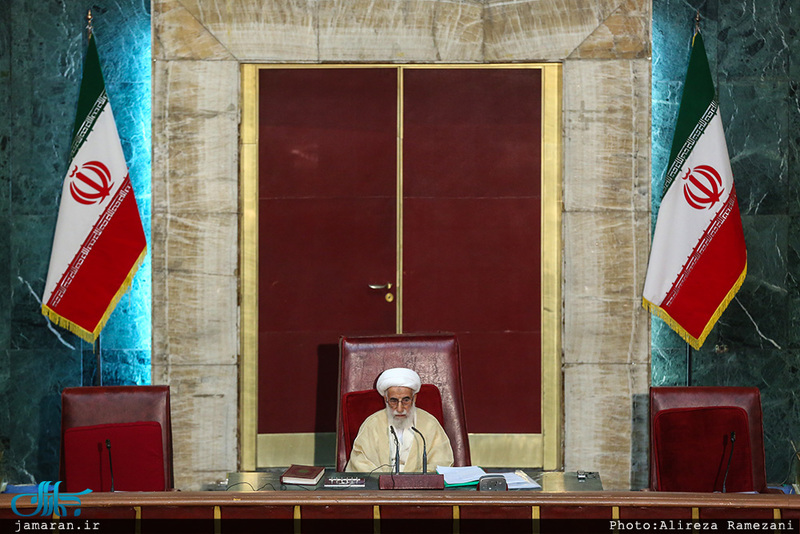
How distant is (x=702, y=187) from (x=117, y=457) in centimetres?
351

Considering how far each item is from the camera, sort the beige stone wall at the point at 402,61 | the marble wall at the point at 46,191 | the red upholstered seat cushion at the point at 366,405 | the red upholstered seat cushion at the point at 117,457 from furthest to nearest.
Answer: the marble wall at the point at 46,191 < the beige stone wall at the point at 402,61 < the red upholstered seat cushion at the point at 366,405 < the red upholstered seat cushion at the point at 117,457

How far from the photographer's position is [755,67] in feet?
18.4

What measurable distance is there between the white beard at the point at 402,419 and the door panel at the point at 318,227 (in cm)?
153

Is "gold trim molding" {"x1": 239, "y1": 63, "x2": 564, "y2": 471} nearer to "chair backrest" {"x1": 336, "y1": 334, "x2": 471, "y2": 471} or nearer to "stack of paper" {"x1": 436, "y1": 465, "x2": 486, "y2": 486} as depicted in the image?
"chair backrest" {"x1": 336, "y1": 334, "x2": 471, "y2": 471}

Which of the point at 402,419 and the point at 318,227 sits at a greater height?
the point at 318,227

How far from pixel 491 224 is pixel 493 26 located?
1.18 m

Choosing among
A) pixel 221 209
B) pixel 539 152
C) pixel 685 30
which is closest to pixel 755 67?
pixel 685 30

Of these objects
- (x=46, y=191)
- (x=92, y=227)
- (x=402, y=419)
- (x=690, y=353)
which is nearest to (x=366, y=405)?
(x=402, y=419)

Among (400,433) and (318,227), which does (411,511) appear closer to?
(400,433)

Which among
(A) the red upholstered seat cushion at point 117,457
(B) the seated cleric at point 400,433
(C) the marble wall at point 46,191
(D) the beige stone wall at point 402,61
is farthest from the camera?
(C) the marble wall at point 46,191

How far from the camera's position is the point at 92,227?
5332mm

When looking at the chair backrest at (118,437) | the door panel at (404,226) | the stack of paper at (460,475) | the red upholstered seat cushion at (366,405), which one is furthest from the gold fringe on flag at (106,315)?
the stack of paper at (460,475)

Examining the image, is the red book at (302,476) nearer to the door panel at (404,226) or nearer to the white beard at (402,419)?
the white beard at (402,419)

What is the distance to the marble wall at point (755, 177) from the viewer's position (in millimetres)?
5598
